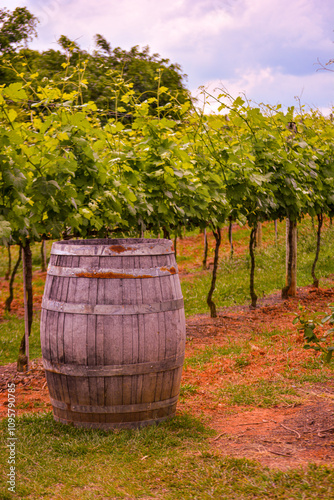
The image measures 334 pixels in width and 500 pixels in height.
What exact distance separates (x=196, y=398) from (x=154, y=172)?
2.25 metres

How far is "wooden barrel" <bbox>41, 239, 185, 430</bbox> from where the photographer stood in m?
3.46

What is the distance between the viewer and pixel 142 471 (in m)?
3.00

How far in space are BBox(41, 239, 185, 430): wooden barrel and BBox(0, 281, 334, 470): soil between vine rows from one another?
2.12 ft

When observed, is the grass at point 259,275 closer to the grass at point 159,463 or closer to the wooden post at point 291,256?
the wooden post at point 291,256

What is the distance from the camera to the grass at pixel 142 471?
2.73m

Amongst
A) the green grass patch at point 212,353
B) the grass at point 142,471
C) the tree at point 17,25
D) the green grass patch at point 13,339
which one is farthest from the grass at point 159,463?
the tree at point 17,25

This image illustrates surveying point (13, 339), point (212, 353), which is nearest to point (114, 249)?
point (212, 353)

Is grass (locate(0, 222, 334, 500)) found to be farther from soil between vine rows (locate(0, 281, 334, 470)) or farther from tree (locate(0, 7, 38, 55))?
tree (locate(0, 7, 38, 55))

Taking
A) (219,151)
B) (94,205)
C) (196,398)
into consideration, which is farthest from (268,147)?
(196,398)

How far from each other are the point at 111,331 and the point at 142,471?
877mm

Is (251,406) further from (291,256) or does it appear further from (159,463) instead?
(291,256)

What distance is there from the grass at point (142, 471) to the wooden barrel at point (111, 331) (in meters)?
0.20

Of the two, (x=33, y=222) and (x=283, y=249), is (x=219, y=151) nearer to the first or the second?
(x=33, y=222)

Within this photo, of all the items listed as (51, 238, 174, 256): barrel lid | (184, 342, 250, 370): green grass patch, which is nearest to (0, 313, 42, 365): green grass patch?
(184, 342, 250, 370): green grass patch
